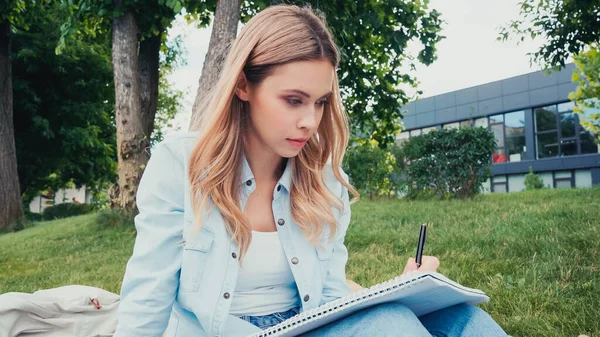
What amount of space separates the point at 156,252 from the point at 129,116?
7.40m

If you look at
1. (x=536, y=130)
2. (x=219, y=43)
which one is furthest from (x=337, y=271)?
(x=536, y=130)

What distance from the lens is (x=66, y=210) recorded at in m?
22.1

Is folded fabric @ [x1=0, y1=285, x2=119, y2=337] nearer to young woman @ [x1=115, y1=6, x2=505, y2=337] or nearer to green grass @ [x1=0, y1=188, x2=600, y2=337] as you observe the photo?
young woman @ [x1=115, y1=6, x2=505, y2=337]

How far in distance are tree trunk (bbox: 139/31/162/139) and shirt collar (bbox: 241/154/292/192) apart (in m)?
8.05

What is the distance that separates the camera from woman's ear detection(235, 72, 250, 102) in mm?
2021

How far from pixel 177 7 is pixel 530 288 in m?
4.98

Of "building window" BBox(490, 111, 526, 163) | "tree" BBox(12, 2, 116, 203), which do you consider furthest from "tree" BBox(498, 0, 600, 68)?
"building window" BBox(490, 111, 526, 163)

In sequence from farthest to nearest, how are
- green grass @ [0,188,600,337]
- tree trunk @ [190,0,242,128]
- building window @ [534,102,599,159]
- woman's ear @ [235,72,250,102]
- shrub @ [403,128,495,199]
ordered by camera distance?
1. building window @ [534,102,599,159]
2. shrub @ [403,128,495,199]
3. tree trunk @ [190,0,242,128]
4. green grass @ [0,188,600,337]
5. woman's ear @ [235,72,250,102]

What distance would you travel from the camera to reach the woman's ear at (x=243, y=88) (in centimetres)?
202

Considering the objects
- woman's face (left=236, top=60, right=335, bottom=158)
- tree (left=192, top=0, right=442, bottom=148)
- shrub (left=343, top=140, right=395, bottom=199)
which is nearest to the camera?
woman's face (left=236, top=60, right=335, bottom=158)

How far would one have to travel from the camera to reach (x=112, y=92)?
57.2ft

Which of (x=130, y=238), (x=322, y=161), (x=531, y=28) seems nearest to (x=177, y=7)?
(x=130, y=238)

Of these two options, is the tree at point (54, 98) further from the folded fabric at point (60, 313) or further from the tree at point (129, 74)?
the folded fabric at point (60, 313)

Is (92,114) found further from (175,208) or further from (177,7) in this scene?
(175,208)
